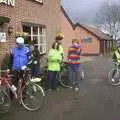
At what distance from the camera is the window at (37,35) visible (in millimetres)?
16369

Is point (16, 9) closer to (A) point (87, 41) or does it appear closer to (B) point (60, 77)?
(B) point (60, 77)

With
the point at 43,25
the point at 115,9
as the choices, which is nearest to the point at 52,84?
the point at 43,25

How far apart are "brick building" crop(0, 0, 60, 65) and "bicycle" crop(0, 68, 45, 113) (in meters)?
3.72

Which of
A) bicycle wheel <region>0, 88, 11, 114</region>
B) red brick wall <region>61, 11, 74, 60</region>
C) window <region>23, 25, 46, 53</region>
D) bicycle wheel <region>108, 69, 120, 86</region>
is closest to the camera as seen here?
bicycle wheel <region>0, 88, 11, 114</region>

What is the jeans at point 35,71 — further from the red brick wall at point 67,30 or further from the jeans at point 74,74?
the red brick wall at point 67,30

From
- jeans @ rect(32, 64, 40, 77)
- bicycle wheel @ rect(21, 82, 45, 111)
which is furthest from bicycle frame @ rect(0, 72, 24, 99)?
jeans @ rect(32, 64, 40, 77)

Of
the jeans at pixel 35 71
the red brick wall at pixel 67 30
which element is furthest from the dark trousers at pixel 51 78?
the red brick wall at pixel 67 30

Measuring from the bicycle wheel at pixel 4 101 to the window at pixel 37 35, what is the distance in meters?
6.08

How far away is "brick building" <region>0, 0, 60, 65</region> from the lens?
13.8 meters

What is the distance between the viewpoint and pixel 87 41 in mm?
55219

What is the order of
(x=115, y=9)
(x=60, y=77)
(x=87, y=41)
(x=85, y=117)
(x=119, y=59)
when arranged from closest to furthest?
(x=85, y=117)
(x=60, y=77)
(x=119, y=59)
(x=87, y=41)
(x=115, y=9)

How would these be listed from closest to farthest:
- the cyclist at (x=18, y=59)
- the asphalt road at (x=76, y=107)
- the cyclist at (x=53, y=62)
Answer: the asphalt road at (x=76, y=107)
the cyclist at (x=18, y=59)
the cyclist at (x=53, y=62)

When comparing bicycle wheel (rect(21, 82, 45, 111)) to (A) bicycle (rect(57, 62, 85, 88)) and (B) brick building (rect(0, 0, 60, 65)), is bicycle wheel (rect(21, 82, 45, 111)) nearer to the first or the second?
(B) brick building (rect(0, 0, 60, 65))

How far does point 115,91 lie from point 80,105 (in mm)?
3076
